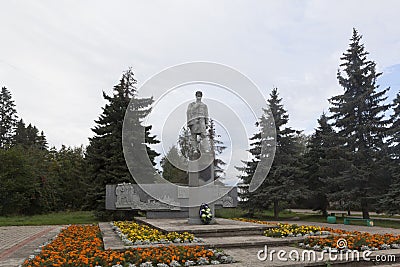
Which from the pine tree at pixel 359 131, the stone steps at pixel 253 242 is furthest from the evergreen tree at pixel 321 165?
the stone steps at pixel 253 242

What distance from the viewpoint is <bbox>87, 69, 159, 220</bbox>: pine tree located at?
16.0 metres

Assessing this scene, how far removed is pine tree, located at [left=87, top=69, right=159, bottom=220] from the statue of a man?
7.15 m

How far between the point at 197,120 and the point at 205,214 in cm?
243

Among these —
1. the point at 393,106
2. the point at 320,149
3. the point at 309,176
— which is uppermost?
the point at 393,106

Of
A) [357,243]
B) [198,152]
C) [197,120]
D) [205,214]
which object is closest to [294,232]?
[357,243]

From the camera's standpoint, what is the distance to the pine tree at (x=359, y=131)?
49.2 feet

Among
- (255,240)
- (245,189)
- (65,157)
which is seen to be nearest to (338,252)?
(255,240)

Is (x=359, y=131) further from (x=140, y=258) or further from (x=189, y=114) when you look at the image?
(x=140, y=258)

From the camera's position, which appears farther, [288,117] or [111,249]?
[288,117]

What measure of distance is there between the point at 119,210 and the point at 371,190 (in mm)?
10839

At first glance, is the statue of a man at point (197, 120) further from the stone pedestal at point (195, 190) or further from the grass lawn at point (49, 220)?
the grass lawn at point (49, 220)

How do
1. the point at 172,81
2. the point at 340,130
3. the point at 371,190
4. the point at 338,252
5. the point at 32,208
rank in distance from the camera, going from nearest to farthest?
the point at 338,252 → the point at 172,81 → the point at 371,190 → the point at 340,130 → the point at 32,208

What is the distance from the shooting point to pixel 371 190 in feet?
49.3

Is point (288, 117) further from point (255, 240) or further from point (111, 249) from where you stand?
point (111, 249)
